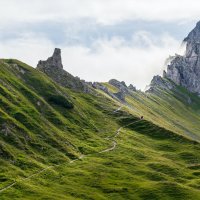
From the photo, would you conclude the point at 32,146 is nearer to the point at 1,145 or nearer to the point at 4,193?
the point at 1,145

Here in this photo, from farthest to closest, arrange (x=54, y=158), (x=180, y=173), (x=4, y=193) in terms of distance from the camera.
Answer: (x=180, y=173) → (x=54, y=158) → (x=4, y=193)

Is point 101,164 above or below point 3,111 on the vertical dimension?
below

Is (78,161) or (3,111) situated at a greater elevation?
(3,111)

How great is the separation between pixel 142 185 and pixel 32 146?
4769 centimetres

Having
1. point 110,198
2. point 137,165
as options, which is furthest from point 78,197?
point 137,165

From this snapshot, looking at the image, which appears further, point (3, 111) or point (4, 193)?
point (3, 111)

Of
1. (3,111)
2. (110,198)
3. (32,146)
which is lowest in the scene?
(110,198)

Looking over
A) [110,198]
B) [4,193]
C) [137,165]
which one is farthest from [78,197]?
[137,165]

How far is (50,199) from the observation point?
14012 cm

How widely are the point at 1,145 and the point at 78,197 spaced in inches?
1497

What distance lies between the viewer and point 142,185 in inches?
6644

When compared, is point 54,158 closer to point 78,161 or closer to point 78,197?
point 78,161

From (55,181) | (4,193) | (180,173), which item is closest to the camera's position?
(4,193)

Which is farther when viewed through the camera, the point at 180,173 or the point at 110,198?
the point at 180,173
